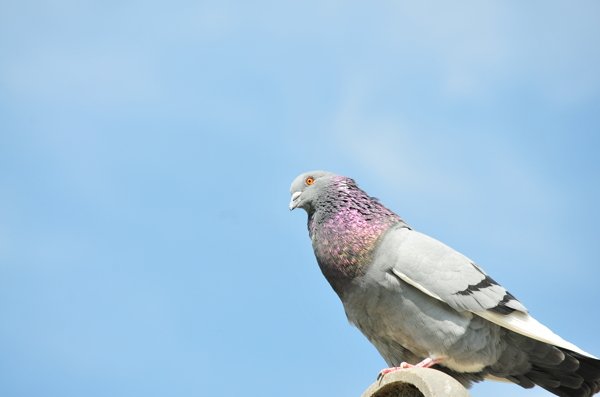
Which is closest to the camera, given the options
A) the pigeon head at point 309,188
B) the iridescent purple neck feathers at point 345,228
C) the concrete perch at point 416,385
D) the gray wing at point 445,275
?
the concrete perch at point 416,385

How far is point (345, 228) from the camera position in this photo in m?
5.85

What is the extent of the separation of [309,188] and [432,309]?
5.77 feet

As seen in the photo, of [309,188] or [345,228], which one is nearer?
[345,228]

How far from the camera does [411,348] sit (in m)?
5.59

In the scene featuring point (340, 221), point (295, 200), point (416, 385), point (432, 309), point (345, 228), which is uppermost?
point (295, 200)

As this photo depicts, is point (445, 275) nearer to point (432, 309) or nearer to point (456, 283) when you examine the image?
point (456, 283)

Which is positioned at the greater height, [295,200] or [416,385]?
[295,200]

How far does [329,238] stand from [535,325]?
1.98m

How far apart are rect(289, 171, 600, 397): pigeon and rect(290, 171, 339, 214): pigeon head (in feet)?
0.83

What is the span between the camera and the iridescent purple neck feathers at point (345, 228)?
5695 millimetres

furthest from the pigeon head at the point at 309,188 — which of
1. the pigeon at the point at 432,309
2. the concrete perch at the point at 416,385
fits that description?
the concrete perch at the point at 416,385

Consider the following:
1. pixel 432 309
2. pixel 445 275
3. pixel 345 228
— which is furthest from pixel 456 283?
pixel 345 228

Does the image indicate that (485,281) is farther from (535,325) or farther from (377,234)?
(377,234)

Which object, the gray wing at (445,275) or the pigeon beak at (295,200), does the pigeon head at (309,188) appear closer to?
the pigeon beak at (295,200)
